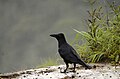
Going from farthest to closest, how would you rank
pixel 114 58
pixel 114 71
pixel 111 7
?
1. pixel 111 7
2. pixel 114 58
3. pixel 114 71

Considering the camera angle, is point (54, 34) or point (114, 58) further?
point (114, 58)

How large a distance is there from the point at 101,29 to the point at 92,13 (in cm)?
23

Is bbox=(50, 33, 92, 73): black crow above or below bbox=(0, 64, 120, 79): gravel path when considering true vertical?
above

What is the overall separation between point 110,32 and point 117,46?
0.20 metres

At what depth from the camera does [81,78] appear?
3.24 m

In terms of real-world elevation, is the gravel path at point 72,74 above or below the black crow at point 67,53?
below

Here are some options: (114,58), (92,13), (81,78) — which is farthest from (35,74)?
(92,13)

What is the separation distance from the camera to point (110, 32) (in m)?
4.38

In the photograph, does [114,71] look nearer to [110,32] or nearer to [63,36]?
[63,36]

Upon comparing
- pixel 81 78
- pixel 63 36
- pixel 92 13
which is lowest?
pixel 81 78

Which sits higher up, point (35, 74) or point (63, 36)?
point (63, 36)

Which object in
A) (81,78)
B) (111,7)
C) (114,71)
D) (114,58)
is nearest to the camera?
(81,78)

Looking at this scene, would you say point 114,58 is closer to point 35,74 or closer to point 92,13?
point 92,13

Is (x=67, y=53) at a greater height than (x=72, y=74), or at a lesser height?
greater
